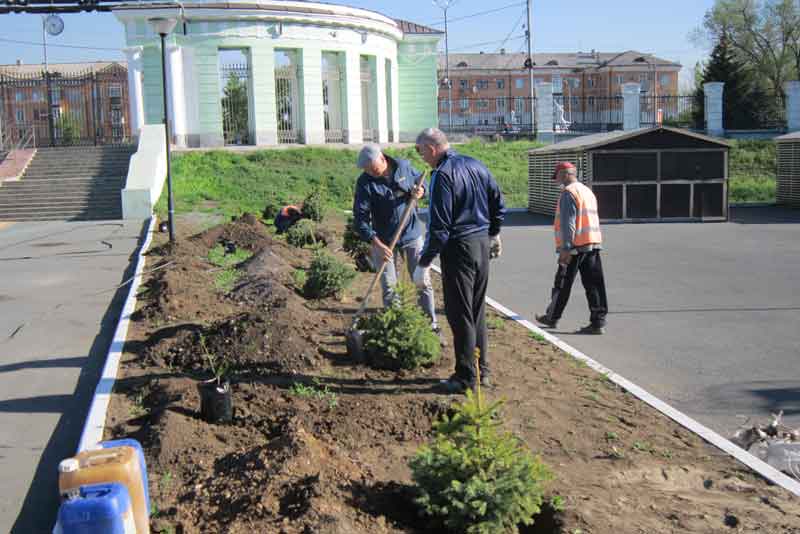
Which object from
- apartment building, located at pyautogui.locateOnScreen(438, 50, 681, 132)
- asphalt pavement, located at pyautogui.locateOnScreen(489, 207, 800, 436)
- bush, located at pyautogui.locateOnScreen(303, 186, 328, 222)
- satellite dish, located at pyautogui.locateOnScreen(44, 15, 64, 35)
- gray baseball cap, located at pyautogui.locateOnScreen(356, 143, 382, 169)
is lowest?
asphalt pavement, located at pyautogui.locateOnScreen(489, 207, 800, 436)

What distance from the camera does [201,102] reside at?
103ft

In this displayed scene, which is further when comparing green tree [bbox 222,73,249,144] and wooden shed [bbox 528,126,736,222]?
green tree [bbox 222,73,249,144]

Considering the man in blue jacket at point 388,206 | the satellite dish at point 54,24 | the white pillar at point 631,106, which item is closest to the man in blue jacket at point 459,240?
the man in blue jacket at point 388,206

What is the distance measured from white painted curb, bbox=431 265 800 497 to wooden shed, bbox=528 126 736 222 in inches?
591

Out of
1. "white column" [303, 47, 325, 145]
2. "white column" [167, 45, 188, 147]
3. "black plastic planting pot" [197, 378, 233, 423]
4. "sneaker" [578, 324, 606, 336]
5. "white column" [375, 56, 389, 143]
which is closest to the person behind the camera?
"black plastic planting pot" [197, 378, 233, 423]

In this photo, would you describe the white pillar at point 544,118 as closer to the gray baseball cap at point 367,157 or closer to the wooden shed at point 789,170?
the wooden shed at point 789,170

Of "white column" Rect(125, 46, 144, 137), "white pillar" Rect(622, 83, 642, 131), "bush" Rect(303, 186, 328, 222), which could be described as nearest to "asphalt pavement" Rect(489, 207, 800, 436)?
"bush" Rect(303, 186, 328, 222)

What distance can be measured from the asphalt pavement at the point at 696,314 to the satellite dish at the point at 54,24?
1320 centimetres

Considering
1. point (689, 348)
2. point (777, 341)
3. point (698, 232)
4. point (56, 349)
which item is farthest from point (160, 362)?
point (698, 232)

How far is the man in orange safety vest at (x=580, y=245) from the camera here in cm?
835

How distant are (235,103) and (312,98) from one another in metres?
4.05

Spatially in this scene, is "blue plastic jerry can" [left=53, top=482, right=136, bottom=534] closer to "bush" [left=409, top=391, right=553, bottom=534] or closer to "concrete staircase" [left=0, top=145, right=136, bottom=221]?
"bush" [left=409, top=391, right=553, bottom=534]

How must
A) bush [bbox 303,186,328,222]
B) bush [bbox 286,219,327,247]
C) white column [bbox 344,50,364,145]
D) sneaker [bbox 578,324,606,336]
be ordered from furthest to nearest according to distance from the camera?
white column [bbox 344,50,364,145]
bush [bbox 303,186,328,222]
bush [bbox 286,219,327,247]
sneaker [bbox 578,324,606,336]

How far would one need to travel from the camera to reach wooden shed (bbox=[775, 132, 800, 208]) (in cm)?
2522
